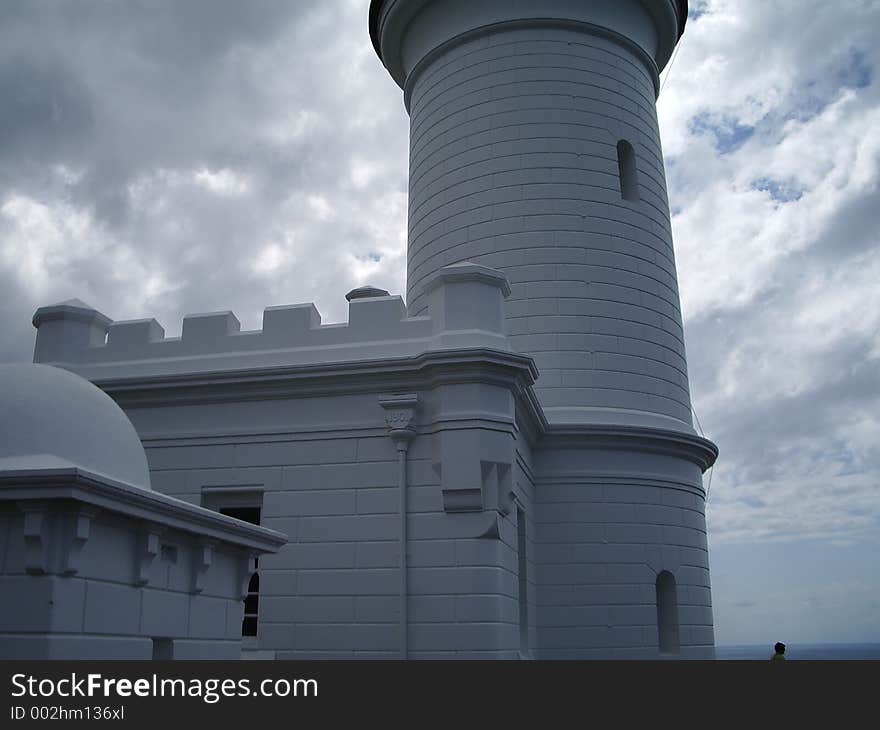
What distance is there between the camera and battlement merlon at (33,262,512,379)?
10289 mm

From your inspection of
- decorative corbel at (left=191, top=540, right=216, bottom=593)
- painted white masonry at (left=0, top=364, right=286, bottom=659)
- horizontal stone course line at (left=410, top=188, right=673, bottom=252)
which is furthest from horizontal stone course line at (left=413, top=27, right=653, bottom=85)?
decorative corbel at (left=191, top=540, right=216, bottom=593)

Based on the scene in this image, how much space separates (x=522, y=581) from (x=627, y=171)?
7668mm

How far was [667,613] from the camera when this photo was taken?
41.5ft

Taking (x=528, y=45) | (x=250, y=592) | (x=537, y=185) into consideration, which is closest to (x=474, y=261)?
(x=537, y=185)

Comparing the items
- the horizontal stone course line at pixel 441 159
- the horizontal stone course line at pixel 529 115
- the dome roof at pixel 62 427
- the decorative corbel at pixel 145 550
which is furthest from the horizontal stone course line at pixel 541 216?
the decorative corbel at pixel 145 550

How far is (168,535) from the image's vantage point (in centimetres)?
608

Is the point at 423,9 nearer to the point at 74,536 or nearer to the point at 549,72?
the point at 549,72

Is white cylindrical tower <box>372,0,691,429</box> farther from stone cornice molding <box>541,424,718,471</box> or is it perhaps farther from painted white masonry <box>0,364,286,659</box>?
painted white masonry <box>0,364,286,659</box>

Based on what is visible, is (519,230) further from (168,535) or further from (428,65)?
(168,535)

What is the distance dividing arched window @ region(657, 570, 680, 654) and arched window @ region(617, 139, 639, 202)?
639 cm
